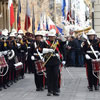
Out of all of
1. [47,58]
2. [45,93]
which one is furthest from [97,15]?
[47,58]

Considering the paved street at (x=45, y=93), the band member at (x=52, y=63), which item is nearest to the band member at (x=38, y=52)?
the paved street at (x=45, y=93)

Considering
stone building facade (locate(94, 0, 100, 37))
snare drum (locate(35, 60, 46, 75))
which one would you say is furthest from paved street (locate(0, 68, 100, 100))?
stone building facade (locate(94, 0, 100, 37))

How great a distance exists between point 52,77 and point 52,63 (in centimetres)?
39

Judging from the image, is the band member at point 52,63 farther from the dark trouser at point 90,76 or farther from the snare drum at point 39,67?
the dark trouser at point 90,76

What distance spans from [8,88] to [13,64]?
3.99ft

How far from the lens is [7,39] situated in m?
18.0

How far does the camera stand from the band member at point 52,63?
1509cm

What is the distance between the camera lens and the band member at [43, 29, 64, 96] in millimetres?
15086

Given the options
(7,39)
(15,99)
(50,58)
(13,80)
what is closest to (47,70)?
(50,58)

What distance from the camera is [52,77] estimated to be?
49.7 ft

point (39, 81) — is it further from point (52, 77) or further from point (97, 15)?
point (97, 15)

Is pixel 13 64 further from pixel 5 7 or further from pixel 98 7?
pixel 5 7

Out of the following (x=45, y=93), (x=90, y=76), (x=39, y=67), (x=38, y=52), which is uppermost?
(x=38, y=52)

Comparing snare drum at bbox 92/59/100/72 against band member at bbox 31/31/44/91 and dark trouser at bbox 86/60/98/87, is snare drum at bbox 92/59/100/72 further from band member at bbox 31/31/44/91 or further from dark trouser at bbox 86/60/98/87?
band member at bbox 31/31/44/91
